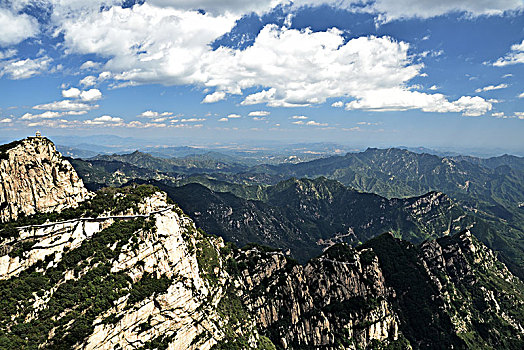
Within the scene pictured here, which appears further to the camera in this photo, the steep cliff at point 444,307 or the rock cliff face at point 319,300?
the steep cliff at point 444,307

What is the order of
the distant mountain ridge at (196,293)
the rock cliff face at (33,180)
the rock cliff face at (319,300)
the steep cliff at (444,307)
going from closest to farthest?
the distant mountain ridge at (196,293), the rock cliff face at (33,180), the rock cliff face at (319,300), the steep cliff at (444,307)

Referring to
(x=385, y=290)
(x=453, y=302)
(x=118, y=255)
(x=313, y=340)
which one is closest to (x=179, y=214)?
(x=118, y=255)

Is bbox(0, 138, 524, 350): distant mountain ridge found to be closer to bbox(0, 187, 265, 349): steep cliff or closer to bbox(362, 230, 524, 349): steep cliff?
bbox(0, 187, 265, 349): steep cliff

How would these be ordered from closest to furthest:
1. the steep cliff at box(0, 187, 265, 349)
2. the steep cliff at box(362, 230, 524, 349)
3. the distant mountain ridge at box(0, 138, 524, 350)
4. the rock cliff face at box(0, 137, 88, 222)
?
the steep cliff at box(0, 187, 265, 349), the distant mountain ridge at box(0, 138, 524, 350), the rock cliff face at box(0, 137, 88, 222), the steep cliff at box(362, 230, 524, 349)

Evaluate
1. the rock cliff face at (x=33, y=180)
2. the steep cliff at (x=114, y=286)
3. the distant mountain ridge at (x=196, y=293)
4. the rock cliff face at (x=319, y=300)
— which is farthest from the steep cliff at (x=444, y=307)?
the rock cliff face at (x=33, y=180)

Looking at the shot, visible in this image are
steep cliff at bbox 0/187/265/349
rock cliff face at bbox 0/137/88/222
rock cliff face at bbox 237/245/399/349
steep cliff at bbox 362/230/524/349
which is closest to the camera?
steep cliff at bbox 0/187/265/349

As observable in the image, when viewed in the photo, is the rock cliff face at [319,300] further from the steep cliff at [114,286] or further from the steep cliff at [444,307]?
the steep cliff at [114,286]

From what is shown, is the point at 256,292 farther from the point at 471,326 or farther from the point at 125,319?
the point at 471,326

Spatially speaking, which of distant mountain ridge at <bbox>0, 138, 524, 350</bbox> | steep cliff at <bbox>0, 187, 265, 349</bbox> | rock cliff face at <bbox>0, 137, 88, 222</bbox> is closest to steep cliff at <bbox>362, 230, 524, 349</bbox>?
distant mountain ridge at <bbox>0, 138, 524, 350</bbox>
